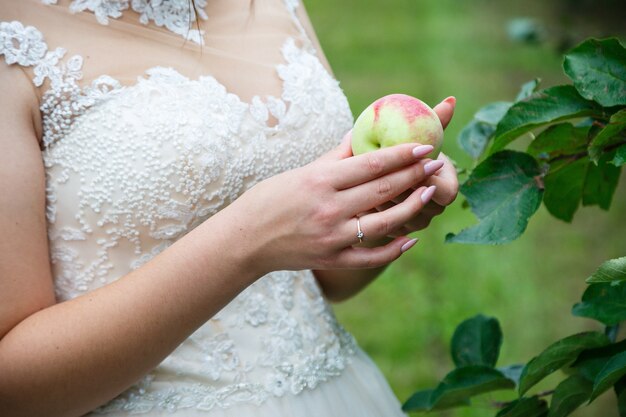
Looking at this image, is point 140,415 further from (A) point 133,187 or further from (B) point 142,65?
(B) point 142,65

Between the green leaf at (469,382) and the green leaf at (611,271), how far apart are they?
0.35 metres

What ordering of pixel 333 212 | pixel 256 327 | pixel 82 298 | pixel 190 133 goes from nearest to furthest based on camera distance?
pixel 333 212 → pixel 82 298 → pixel 190 133 → pixel 256 327

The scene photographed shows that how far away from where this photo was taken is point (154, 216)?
133 centimetres

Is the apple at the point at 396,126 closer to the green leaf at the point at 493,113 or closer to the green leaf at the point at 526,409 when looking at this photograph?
the green leaf at the point at 493,113

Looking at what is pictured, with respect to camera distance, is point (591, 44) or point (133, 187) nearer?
point (591, 44)

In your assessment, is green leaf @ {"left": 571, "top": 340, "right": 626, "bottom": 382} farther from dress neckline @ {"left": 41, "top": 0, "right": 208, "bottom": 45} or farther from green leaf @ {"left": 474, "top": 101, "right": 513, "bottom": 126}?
dress neckline @ {"left": 41, "top": 0, "right": 208, "bottom": 45}

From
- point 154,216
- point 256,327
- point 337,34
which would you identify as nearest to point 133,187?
point 154,216

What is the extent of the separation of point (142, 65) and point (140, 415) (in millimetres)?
579

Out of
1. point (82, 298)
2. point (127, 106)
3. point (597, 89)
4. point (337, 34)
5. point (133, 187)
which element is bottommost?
point (337, 34)

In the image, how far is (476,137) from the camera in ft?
4.64

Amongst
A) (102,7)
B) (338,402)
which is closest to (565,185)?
(338,402)

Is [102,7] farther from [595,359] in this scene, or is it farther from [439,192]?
[595,359]

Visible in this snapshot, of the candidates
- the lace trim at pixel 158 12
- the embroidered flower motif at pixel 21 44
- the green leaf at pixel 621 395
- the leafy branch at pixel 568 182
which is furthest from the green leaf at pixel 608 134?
the embroidered flower motif at pixel 21 44

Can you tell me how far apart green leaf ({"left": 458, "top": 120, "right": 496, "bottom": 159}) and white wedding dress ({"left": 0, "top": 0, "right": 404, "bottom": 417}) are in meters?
0.25
